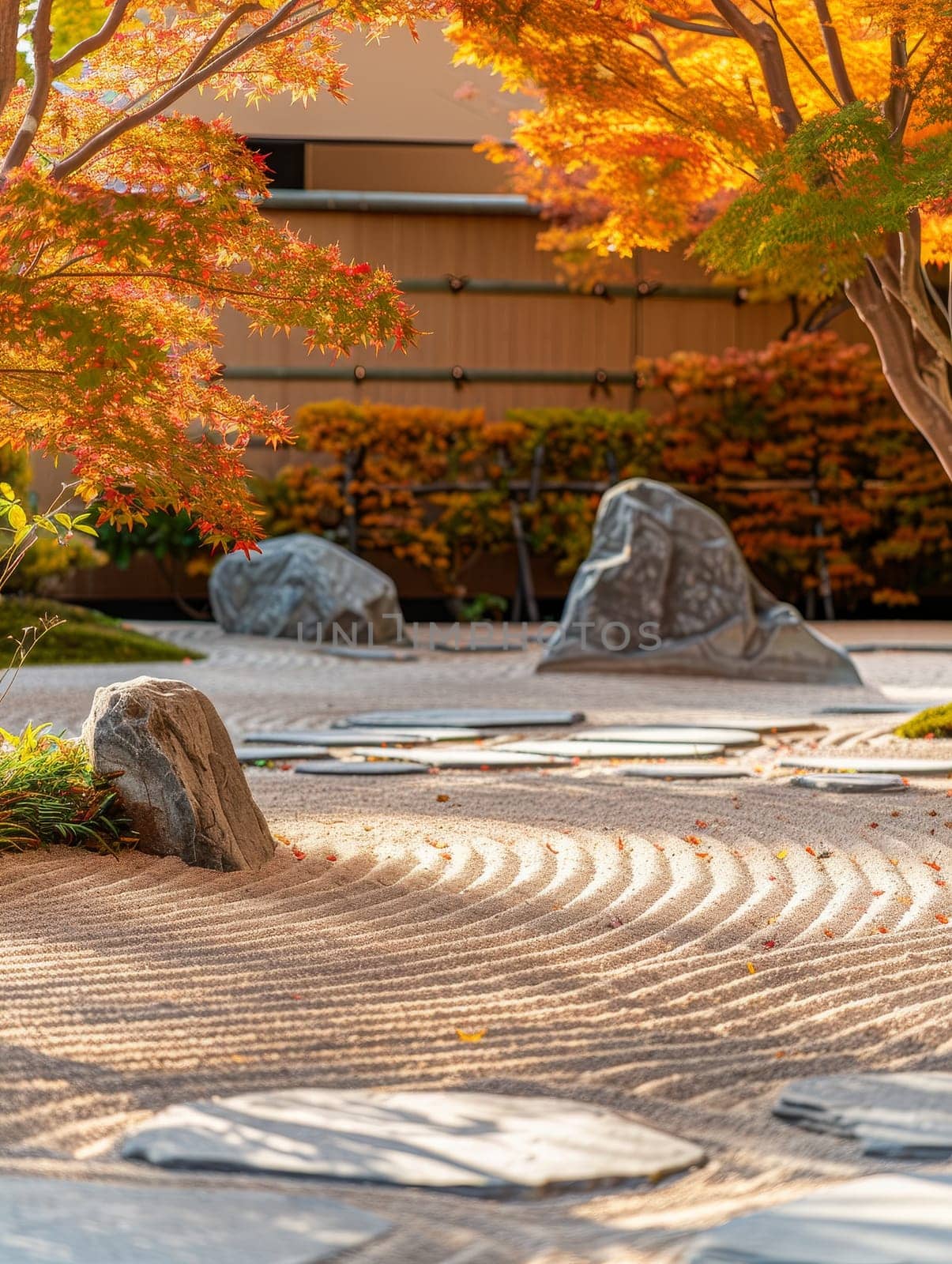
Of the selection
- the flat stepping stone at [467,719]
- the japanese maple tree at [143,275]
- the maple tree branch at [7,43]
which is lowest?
the flat stepping stone at [467,719]

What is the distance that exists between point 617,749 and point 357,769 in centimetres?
130

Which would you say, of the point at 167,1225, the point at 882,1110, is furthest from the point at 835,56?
the point at 167,1225

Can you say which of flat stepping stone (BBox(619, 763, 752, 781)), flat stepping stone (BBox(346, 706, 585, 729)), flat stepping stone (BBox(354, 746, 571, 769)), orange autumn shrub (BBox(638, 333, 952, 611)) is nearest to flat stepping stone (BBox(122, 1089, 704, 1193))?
flat stepping stone (BBox(619, 763, 752, 781))

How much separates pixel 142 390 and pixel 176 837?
133 centimetres

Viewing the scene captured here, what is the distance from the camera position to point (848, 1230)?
2.06 m

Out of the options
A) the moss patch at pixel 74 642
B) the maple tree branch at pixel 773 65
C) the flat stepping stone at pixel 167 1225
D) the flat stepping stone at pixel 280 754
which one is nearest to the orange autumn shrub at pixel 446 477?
the moss patch at pixel 74 642

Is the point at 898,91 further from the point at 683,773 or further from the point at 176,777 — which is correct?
the point at 176,777

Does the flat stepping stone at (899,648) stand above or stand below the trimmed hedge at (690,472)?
below

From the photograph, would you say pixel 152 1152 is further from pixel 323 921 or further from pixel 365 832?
pixel 365 832

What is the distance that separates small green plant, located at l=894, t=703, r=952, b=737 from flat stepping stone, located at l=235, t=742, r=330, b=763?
2923 millimetres

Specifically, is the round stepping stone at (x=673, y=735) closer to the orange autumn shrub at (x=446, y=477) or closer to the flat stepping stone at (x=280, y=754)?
the flat stepping stone at (x=280, y=754)

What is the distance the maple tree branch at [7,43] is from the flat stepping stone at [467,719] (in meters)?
4.04

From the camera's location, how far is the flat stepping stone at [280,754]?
7.18 m

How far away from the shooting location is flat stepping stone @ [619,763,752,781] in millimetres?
6617
